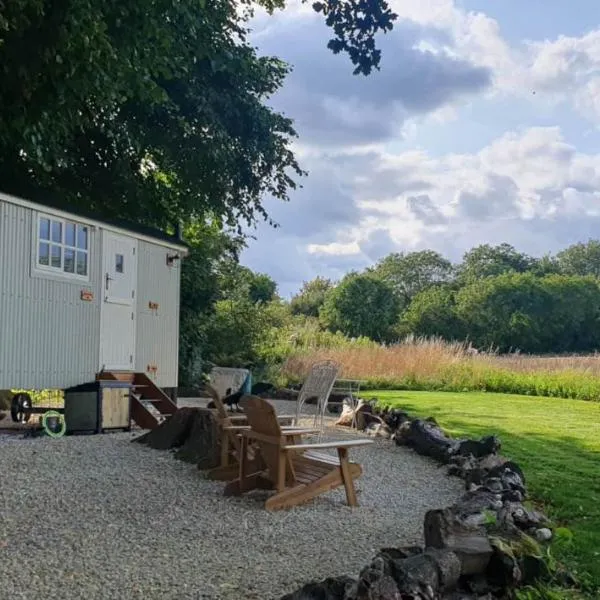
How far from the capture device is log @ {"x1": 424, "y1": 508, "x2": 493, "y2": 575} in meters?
3.13

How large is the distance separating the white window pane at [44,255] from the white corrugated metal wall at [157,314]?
185 cm

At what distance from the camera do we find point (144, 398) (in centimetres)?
1020

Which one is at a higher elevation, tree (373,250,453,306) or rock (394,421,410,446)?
tree (373,250,453,306)

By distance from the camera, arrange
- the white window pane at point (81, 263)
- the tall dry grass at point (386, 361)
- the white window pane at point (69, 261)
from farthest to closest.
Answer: the tall dry grass at point (386, 361) < the white window pane at point (81, 263) < the white window pane at point (69, 261)

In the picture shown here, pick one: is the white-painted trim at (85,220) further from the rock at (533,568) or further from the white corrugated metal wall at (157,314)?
the rock at (533,568)

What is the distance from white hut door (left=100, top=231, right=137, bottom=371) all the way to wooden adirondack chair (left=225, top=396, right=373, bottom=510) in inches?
195

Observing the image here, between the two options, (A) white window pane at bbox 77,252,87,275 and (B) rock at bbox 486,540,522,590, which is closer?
(B) rock at bbox 486,540,522,590

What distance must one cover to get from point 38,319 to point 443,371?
435 inches

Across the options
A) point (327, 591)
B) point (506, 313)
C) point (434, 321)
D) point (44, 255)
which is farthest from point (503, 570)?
point (506, 313)

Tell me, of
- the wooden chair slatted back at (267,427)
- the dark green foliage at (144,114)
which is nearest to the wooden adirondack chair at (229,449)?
the wooden chair slatted back at (267,427)

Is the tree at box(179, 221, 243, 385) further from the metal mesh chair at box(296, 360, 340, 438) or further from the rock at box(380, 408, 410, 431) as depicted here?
the metal mesh chair at box(296, 360, 340, 438)

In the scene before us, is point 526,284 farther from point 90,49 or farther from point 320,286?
point 90,49

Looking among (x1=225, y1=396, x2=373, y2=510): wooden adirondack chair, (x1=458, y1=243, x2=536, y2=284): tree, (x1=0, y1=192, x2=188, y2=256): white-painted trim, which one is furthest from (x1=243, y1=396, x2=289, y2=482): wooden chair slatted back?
(x1=458, y1=243, x2=536, y2=284): tree

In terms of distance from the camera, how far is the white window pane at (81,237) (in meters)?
9.41
